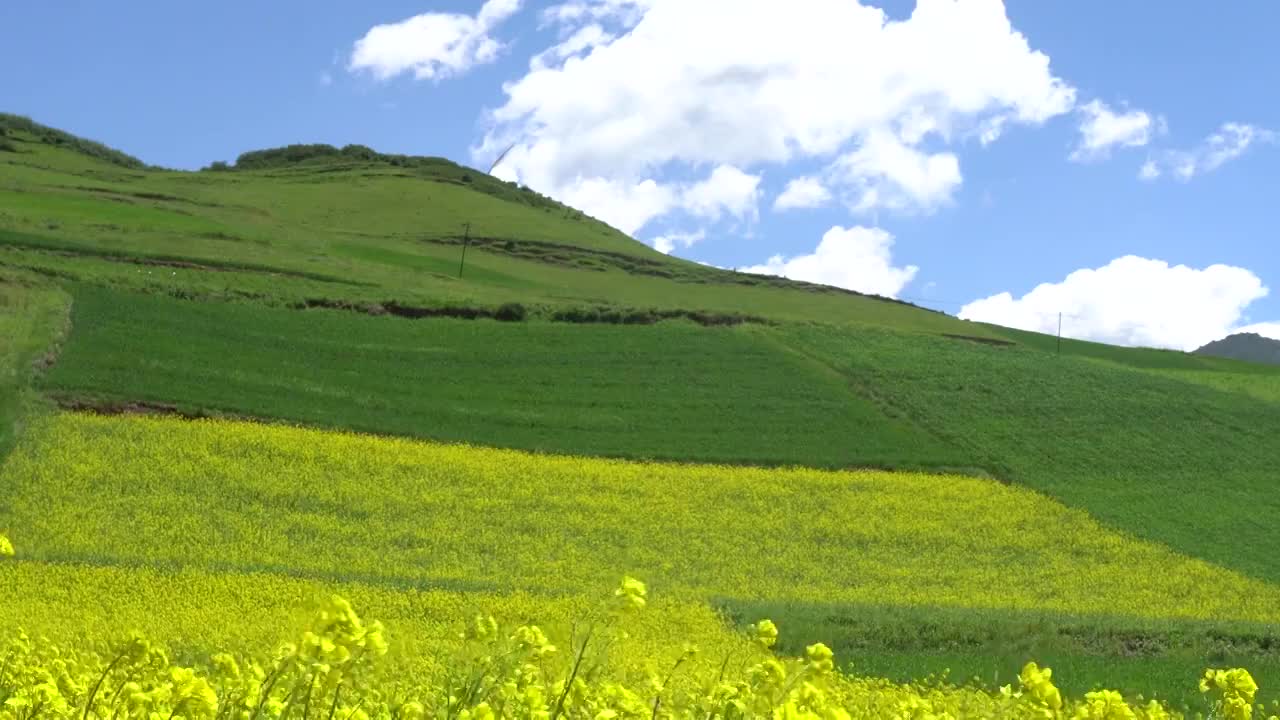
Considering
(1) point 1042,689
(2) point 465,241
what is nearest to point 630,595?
(1) point 1042,689

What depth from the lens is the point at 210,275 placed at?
47219 mm

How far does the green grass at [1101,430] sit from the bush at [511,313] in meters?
10.4

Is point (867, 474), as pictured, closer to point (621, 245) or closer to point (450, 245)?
point (450, 245)

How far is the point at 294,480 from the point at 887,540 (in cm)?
1306

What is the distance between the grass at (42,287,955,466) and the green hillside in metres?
0.14

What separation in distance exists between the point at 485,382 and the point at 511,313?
917 centimetres

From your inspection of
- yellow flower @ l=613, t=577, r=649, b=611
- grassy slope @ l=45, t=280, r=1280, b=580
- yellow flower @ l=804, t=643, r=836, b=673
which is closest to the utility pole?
grassy slope @ l=45, t=280, r=1280, b=580

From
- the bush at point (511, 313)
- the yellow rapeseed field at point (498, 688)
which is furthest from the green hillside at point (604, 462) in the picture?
the yellow rapeseed field at point (498, 688)

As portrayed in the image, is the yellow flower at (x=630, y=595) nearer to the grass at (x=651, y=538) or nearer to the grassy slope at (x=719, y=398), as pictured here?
the grass at (x=651, y=538)

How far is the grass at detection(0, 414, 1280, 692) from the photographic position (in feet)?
67.3

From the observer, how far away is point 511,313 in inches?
1902

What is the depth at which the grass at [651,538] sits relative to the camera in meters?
20.5

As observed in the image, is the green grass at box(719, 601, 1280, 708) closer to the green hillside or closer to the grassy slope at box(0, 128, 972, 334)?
the green hillside

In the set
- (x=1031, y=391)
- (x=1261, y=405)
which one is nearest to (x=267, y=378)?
(x=1031, y=391)
